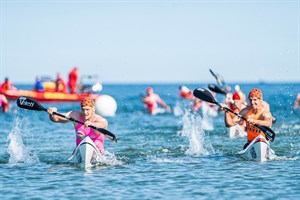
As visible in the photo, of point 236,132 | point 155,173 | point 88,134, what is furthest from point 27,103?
point 236,132

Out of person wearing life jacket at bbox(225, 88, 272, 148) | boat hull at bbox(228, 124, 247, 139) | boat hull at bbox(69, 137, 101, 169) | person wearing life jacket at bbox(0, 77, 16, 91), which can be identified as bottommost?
boat hull at bbox(69, 137, 101, 169)

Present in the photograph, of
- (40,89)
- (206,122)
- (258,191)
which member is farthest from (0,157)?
(40,89)

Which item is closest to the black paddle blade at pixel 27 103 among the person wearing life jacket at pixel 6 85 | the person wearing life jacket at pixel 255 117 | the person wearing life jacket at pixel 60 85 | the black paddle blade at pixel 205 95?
the black paddle blade at pixel 205 95

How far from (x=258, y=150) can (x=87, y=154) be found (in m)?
3.55

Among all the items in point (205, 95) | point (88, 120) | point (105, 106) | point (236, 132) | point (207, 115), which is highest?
point (105, 106)

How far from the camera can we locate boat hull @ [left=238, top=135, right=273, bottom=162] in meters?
13.5

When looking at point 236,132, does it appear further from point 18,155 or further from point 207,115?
point 18,155

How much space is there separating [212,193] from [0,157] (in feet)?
21.9

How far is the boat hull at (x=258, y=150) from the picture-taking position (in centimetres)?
1347

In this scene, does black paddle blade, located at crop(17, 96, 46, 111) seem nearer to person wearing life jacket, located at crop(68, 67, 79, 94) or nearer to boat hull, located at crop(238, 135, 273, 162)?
boat hull, located at crop(238, 135, 273, 162)

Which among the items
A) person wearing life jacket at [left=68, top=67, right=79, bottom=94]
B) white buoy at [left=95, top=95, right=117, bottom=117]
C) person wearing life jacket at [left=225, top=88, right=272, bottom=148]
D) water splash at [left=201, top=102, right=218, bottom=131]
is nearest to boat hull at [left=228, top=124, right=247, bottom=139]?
water splash at [left=201, top=102, right=218, bottom=131]

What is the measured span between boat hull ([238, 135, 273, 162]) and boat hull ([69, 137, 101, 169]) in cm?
319

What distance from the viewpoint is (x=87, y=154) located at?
1284 centimetres

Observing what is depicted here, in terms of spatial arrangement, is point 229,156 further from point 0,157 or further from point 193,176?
point 0,157
